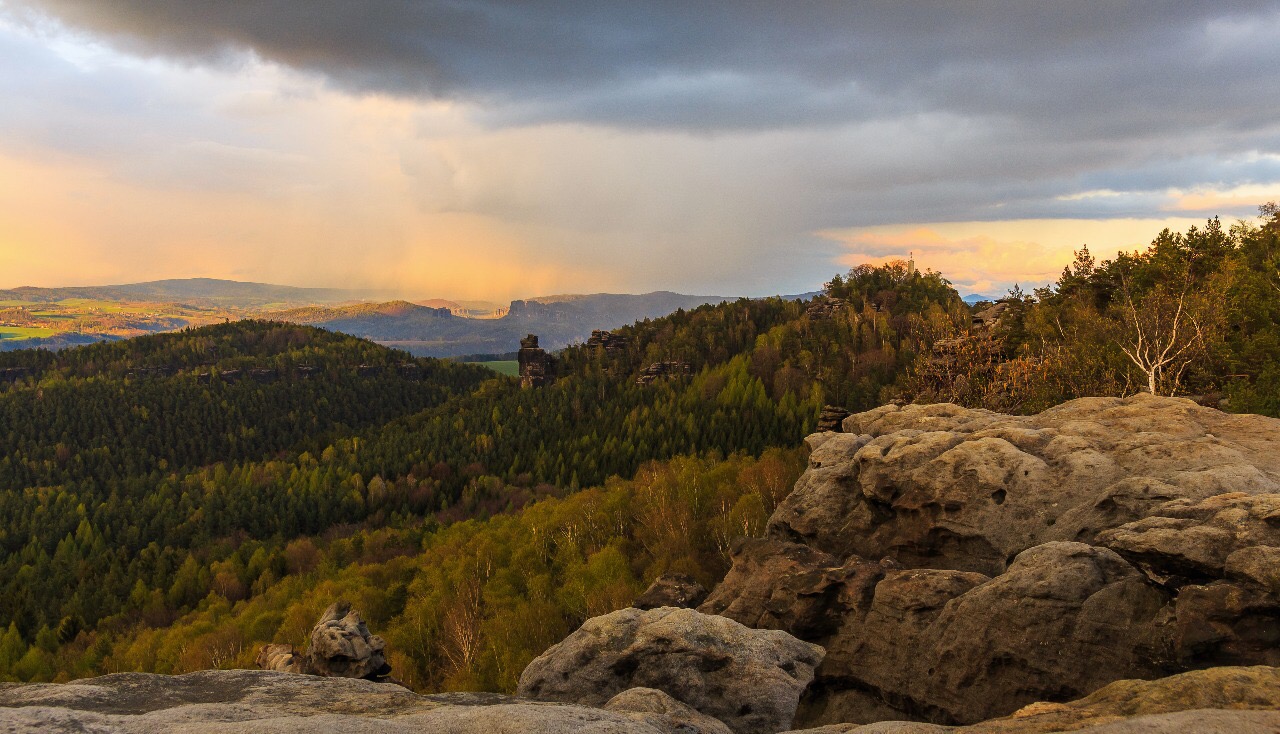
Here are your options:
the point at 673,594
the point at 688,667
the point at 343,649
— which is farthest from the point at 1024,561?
the point at 343,649

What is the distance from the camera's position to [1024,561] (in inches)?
981

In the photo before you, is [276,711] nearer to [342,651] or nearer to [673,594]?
[342,651]

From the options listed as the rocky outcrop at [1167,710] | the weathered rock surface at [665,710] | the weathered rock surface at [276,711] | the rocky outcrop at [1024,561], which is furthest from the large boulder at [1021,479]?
the weathered rock surface at [276,711]

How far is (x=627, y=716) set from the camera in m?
17.2

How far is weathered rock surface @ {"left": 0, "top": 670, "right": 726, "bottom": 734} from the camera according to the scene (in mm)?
13828

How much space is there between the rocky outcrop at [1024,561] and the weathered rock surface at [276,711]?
33.7 feet

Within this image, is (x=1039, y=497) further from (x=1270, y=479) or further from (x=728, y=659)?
(x=728, y=659)

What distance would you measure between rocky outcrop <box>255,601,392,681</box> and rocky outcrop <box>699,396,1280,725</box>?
18187 mm

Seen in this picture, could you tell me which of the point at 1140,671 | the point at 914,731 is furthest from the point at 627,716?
the point at 1140,671

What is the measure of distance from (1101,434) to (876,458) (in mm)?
11345

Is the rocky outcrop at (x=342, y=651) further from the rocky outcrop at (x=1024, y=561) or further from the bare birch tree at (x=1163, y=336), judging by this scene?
the bare birch tree at (x=1163, y=336)

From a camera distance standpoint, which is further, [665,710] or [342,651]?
[342,651]

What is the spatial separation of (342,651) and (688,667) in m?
19.9

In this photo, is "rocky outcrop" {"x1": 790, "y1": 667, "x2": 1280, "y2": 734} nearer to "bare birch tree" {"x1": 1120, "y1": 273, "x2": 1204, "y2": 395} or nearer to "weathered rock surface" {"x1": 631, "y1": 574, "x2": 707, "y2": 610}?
"weathered rock surface" {"x1": 631, "y1": 574, "x2": 707, "y2": 610}
